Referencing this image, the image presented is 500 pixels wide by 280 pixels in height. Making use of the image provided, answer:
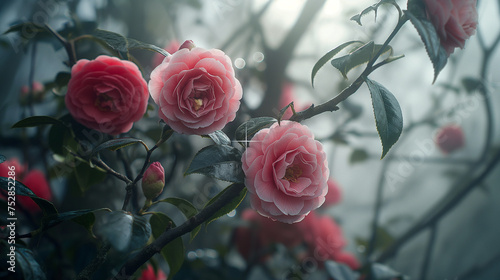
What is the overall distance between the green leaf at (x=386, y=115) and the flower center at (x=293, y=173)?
0.29 feet

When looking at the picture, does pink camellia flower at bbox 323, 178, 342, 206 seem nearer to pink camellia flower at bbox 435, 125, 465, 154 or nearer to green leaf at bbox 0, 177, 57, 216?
pink camellia flower at bbox 435, 125, 465, 154

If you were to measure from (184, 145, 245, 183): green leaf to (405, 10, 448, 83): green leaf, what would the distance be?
200mm

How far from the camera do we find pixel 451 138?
1.32 m

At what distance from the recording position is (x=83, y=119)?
0.38 m

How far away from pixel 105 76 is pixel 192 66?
98 millimetres

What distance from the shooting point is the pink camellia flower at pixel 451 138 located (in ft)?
4.31

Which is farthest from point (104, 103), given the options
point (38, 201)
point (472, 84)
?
point (472, 84)

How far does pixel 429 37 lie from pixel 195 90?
0.23 meters

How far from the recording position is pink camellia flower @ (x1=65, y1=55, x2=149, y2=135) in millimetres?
375

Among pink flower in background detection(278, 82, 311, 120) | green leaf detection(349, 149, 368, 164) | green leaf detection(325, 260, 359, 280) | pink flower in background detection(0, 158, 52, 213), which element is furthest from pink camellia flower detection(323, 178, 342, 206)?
pink flower in background detection(0, 158, 52, 213)

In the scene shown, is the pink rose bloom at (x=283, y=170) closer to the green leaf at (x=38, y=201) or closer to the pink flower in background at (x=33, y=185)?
the green leaf at (x=38, y=201)

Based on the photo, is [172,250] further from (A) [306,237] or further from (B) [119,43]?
(A) [306,237]

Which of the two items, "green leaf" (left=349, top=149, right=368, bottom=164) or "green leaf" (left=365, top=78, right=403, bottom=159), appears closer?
"green leaf" (left=365, top=78, right=403, bottom=159)

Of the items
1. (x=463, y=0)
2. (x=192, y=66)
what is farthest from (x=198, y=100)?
(x=463, y=0)
